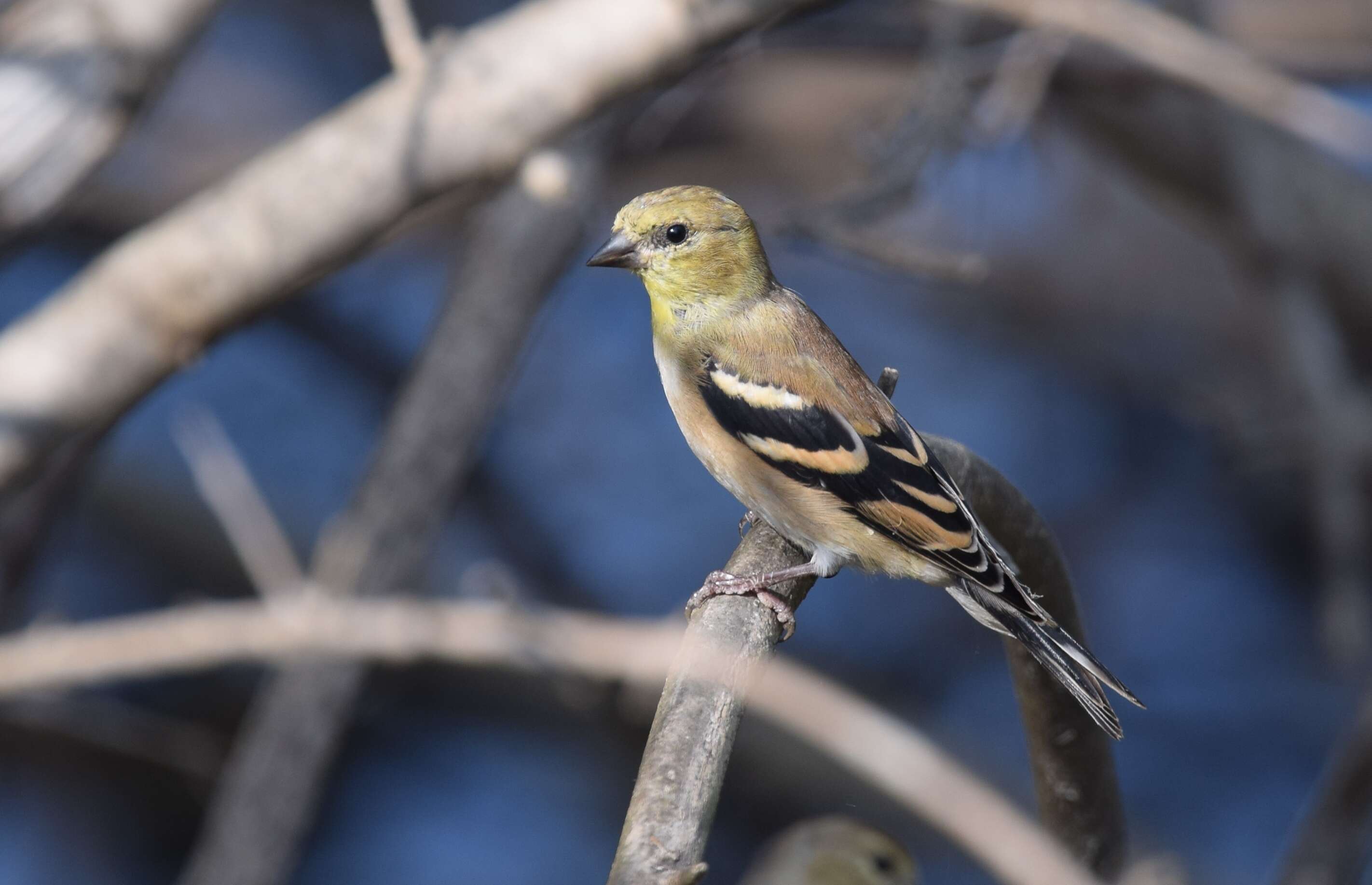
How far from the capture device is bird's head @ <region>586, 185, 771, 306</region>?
265 centimetres

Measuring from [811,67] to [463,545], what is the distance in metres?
2.85

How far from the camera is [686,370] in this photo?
2670 millimetres

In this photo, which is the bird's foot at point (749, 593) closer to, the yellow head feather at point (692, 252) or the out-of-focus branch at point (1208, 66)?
the yellow head feather at point (692, 252)

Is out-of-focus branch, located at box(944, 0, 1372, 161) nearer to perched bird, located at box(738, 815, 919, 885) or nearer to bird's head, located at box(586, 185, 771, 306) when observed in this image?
bird's head, located at box(586, 185, 771, 306)

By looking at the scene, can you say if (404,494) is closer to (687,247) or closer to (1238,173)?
(687,247)

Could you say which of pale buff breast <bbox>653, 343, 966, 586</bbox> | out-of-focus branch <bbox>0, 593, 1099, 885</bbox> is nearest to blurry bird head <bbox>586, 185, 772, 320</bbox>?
pale buff breast <bbox>653, 343, 966, 586</bbox>

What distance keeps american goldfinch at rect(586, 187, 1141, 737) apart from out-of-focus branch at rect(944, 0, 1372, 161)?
0.75 metres

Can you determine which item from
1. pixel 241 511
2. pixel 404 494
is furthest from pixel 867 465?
pixel 404 494

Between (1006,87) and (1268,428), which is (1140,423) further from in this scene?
(1006,87)

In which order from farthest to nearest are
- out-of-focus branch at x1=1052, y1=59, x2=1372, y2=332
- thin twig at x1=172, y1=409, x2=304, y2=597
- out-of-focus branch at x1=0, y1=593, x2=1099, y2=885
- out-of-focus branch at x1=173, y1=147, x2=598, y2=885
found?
out-of-focus branch at x1=1052, y1=59, x2=1372, y2=332, out-of-focus branch at x1=173, y1=147, x2=598, y2=885, thin twig at x1=172, y1=409, x2=304, y2=597, out-of-focus branch at x1=0, y1=593, x2=1099, y2=885

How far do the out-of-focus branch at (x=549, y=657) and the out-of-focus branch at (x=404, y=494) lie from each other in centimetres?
105

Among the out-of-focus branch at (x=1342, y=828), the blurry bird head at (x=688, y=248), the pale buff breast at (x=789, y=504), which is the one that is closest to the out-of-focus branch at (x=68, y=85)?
the blurry bird head at (x=688, y=248)

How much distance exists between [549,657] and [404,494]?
1.71m

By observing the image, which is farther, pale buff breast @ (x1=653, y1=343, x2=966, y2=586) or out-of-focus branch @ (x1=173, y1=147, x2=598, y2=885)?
out-of-focus branch @ (x1=173, y1=147, x2=598, y2=885)
